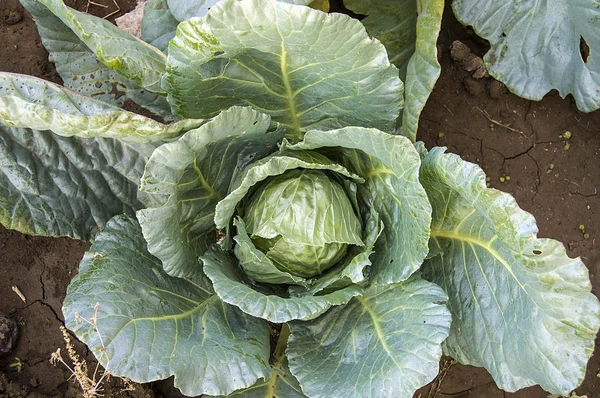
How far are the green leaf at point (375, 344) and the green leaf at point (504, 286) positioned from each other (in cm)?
21

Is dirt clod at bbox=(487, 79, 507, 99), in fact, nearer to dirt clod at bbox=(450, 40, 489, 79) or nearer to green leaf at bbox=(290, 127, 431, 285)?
dirt clod at bbox=(450, 40, 489, 79)

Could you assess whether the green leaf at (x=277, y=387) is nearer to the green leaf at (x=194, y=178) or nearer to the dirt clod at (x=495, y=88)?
the green leaf at (x=194, y=178)

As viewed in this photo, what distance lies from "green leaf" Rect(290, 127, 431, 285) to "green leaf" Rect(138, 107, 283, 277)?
0.21m

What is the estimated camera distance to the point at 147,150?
2.24 meters

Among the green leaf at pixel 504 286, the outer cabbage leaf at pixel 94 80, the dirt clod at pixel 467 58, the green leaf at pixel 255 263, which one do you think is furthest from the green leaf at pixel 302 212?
the dirt clod at pixel 467 58

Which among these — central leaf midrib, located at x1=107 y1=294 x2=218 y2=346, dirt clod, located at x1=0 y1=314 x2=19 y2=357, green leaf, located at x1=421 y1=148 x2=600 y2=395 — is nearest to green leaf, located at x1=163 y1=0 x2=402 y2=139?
green leaf, located at x1=421 y1=148 x2=600 y2=395

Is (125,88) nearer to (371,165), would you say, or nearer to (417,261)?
(371,165)

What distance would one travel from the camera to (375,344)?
2158 millimetres

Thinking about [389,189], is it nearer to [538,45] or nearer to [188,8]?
[188,8]

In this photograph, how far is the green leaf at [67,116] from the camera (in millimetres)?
1744

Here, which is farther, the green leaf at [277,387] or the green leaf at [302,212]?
the green leaf at [277,387]

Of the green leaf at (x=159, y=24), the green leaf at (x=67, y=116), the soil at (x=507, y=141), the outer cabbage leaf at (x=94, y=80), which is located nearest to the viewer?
the green leaf at (x=67, y=116)

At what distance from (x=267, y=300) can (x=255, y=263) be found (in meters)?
0.18

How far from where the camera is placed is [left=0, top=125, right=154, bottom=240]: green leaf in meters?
2.20
